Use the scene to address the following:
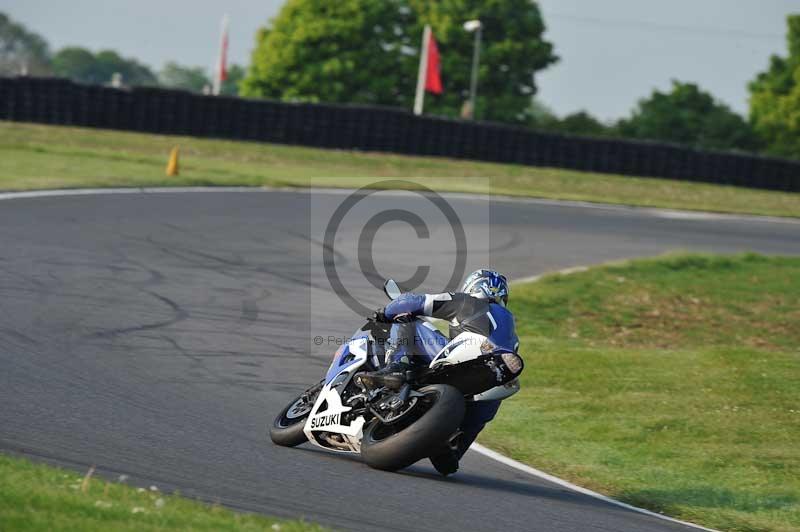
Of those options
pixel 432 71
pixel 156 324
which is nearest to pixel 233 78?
pixel 432 71

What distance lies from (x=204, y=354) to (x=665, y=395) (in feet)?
14.3

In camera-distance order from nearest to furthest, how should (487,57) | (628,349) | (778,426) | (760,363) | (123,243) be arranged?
(778,426) → (760,363) → (628,349) → (123,243) → (487,57)

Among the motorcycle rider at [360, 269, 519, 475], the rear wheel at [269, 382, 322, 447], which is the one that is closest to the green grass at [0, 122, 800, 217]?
the rear wheel at [269, 382, 322, 447]

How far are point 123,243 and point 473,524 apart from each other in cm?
1080

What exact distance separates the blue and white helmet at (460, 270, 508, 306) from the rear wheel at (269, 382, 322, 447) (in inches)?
49.7

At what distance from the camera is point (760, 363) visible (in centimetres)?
1320

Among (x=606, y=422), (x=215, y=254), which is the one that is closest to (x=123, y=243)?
(x=215, y=254)

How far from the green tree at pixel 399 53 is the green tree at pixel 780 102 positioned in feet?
40.2

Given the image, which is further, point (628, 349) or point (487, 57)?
point (487, 57)

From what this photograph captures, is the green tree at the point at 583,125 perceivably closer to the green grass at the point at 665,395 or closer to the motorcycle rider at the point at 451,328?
the green grass at the point at 665,395

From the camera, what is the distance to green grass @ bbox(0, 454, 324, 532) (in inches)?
211

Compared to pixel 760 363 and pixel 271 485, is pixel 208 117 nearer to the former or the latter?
pixel 760 363

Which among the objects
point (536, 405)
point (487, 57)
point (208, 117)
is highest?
point (487, 57)

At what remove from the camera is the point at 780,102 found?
70125 mm
